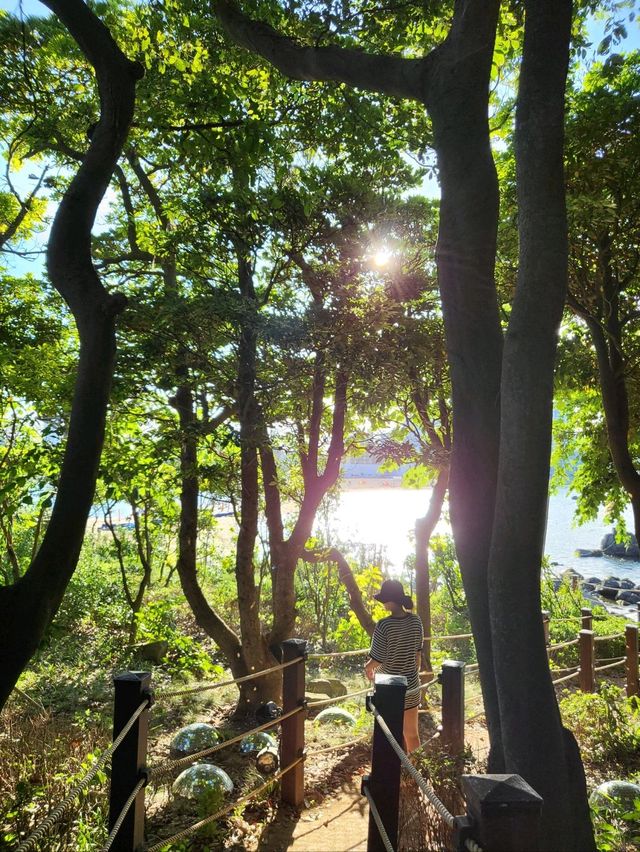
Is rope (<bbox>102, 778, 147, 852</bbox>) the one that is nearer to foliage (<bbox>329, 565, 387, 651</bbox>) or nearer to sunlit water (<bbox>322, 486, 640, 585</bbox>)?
sunlit water (<bbox>322, 486, 640, 585</bbox>)

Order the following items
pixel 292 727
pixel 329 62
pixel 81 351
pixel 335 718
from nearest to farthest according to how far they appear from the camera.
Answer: pixel 81 351, pixel 329 62, pixel 292 727, pixel 335 718

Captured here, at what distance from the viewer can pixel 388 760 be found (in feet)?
9.36

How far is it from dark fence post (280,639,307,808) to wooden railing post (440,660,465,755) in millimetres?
1288

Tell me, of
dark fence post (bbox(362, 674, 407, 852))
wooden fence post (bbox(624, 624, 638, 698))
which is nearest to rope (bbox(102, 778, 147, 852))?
dark fence post (bbox(362, 674, 407, 852))

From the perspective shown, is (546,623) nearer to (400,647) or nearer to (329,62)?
(400,647)

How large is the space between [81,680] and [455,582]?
8.26 meters

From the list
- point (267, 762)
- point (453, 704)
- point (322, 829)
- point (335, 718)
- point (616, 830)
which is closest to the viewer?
point (616, 830)

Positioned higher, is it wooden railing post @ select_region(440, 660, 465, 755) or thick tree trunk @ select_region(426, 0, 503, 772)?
thick tree trunk @ select_region(426, 0, 503, 772)

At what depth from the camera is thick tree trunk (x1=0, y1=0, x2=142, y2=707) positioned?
2.86 m

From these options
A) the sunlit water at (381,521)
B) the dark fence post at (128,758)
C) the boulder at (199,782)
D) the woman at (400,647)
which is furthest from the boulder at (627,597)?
the dark fence post at (128,758)

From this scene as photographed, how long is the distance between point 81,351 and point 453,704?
4156 millimetres

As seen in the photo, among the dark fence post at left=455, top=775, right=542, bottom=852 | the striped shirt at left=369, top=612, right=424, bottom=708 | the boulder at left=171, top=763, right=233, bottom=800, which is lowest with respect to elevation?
the boulder at left=171, top=763, right=233, bottom=800

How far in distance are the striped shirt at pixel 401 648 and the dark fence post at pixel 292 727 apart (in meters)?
0.72

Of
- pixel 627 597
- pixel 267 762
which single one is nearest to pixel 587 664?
pixel 267 762
